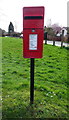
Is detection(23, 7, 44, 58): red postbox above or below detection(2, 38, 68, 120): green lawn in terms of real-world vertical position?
above

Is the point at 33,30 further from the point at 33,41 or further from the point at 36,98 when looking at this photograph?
the point at 36,98

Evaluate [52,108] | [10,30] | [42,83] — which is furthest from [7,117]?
[10,30]

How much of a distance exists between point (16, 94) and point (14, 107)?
1.66 feet

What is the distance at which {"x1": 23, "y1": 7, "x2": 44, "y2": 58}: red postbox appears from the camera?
8.06 feet

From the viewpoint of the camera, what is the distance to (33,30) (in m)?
2.54

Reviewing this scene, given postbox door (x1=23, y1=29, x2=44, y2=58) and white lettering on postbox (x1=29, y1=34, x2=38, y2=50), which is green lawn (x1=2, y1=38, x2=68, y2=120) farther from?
white lettering on postbox (x1=29, y1=34, x2=38, y2=50)

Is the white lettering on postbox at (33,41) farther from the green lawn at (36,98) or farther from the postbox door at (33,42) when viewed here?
the green lawn at (36,98)

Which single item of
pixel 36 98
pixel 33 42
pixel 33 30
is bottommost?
pixel 36 98

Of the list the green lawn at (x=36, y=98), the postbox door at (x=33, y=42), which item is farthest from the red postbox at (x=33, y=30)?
the green lawn at (x=36, y=98)

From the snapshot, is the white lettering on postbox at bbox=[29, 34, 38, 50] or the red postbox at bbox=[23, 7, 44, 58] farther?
the white lettering on postbox at bbox=[29, 34, 38, 50]

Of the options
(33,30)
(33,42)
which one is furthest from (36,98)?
(33,30)

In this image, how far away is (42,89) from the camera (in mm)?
3477

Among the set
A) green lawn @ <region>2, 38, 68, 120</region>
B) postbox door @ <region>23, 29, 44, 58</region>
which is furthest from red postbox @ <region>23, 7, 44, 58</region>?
green lawn @ <region>2, 38, 68, 120</region>

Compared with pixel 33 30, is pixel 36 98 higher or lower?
lower
